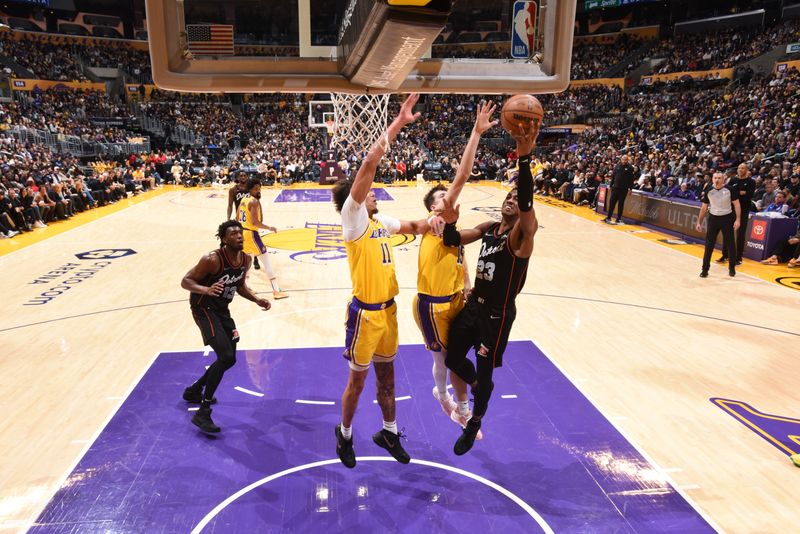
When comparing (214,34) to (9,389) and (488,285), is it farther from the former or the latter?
(9,389)

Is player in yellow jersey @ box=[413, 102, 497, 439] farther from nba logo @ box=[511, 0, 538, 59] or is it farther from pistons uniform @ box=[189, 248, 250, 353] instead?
pistons uniform @ box=[189, 248, 250, 353]

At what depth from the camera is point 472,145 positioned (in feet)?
12.5

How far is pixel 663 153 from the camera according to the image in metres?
20.2

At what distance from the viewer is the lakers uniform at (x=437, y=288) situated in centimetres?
394

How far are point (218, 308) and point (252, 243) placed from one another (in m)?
3.43

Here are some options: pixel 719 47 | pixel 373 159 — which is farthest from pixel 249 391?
pixel 719 47

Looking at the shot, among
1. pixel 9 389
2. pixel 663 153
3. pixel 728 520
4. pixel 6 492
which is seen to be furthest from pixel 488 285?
pixel 663 153

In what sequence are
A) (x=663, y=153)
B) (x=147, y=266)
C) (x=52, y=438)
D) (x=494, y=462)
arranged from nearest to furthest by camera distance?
(x=494, y=462)
(x=52, y=438)
(x=147, y=266)
(x=663, y=153)

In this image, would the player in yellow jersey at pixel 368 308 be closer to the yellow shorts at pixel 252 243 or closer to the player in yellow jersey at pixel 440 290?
the player in yellow jersey at pixel 440 290

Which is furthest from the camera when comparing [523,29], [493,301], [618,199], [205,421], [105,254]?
[618,199]

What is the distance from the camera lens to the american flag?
3.73 m

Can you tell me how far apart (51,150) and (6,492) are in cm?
2453

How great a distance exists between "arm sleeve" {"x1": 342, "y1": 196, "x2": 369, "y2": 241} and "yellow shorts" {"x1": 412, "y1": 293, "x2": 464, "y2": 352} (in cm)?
81

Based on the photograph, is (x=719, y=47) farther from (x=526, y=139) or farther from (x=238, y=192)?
(x=526, y=139)
